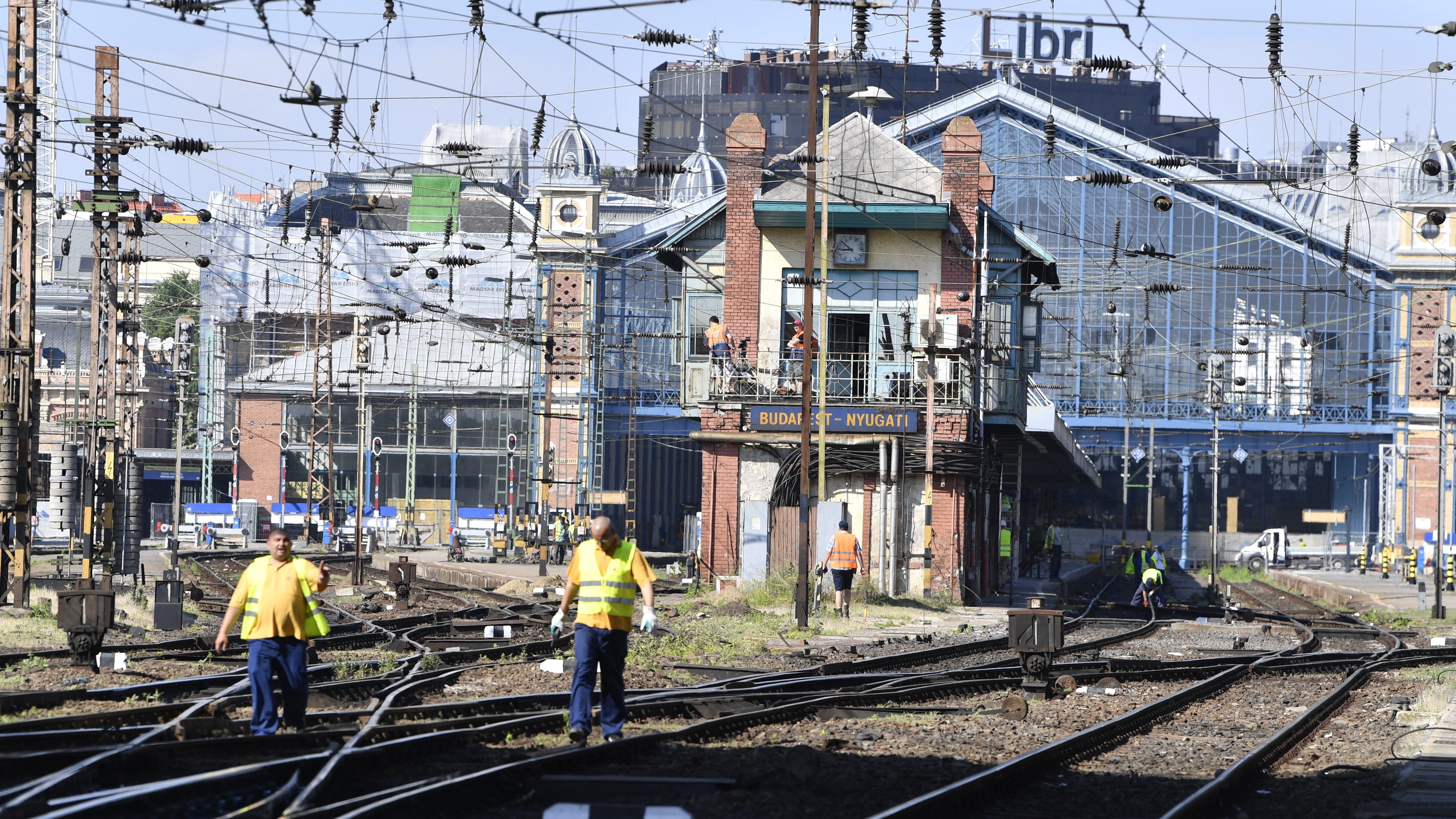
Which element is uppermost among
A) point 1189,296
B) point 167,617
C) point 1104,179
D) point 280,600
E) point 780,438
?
point 1189,296

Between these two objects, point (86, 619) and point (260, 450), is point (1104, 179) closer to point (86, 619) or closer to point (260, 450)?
point (86, 619)

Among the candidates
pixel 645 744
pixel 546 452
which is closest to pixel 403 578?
pixel 546 452

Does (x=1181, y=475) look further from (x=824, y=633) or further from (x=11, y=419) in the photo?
(x=11, y=419)

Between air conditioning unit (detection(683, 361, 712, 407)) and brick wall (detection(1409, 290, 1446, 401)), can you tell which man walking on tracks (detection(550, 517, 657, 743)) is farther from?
brick wall (detection(1409, 290, 1446, 401))

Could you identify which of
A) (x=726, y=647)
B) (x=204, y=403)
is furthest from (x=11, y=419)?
(x=204, y=403)

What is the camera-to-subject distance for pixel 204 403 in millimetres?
70125

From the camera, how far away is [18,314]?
82.6ft

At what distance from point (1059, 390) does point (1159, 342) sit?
470 cm

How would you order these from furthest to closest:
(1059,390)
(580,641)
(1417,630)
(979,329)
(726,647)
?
1. (1059,390)
2. (979,329)
3. (1417,630)
4. (726,647)
5. (580,641)

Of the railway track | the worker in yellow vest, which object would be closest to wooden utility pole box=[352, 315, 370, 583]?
the worker in yellow vest

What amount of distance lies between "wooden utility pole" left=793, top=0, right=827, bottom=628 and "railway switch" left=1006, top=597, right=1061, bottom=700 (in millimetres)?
7613

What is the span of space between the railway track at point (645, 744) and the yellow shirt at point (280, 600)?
701mm

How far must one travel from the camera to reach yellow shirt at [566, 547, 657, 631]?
1141 centimetres

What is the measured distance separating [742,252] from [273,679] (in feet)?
78.0
